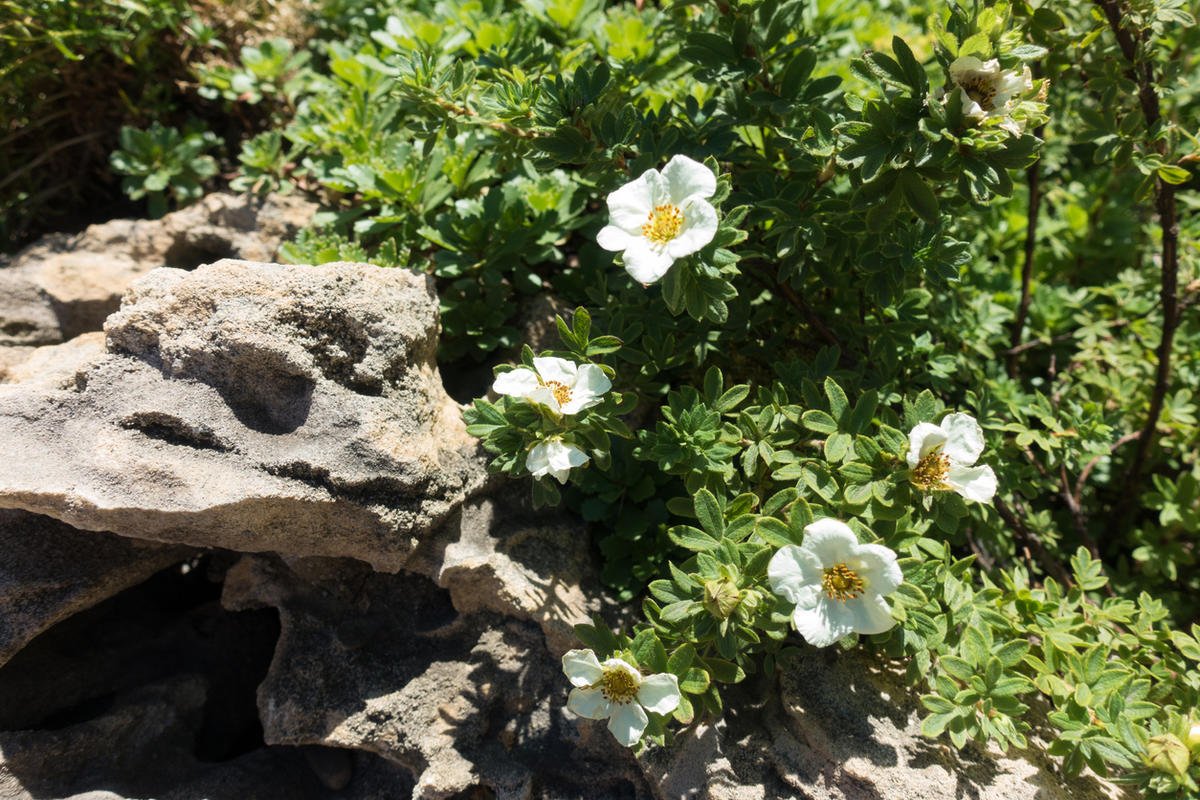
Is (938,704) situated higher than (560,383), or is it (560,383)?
(560,383)

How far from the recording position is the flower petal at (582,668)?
2064 millimetres

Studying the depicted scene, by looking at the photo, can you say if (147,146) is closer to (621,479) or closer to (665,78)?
(665,78)

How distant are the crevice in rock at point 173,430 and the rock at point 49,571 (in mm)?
533

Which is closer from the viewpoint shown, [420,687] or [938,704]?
[938,704]

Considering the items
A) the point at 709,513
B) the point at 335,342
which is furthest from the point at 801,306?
the point at 335,342

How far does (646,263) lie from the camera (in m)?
2.06

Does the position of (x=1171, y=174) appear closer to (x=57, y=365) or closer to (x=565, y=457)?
(x=565, y=457)

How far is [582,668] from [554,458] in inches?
21.9

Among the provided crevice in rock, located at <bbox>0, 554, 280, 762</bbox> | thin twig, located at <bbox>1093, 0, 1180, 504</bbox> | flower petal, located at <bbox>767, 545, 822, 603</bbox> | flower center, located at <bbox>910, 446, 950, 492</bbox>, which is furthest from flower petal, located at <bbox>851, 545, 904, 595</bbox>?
crevice in rock, located at <bbox>0, 554, 280, 762</bbox>

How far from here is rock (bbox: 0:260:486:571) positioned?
2184 mm

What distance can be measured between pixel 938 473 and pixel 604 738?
50.7 inches

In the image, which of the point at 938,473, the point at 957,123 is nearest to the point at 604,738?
the point at 938,473

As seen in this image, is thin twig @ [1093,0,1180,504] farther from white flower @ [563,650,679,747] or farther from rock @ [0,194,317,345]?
rock @ [0,194,317,345]

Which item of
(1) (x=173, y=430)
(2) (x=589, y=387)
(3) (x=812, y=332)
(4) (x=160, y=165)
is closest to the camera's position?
(2) (x=589, y=387)
